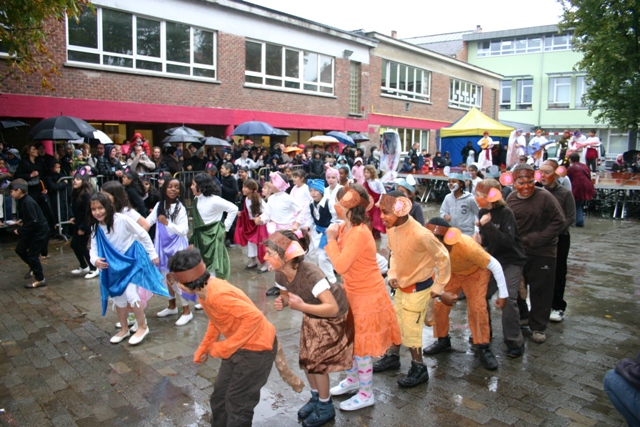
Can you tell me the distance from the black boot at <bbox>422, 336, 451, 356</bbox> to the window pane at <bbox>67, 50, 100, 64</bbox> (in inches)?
527

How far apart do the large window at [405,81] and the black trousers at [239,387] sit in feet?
81.7

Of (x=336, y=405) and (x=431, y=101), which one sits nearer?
(x=336, y=405)

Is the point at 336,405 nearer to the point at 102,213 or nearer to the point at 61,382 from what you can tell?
the point at 61,382

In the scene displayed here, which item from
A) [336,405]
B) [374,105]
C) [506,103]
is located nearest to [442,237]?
[336,405]

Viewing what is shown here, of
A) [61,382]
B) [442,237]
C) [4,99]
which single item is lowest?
[61,382]

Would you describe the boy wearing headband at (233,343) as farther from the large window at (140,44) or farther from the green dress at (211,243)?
the large window at (140,44)

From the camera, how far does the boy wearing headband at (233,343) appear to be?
3244 millimetres

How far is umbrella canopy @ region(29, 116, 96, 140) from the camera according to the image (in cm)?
1043

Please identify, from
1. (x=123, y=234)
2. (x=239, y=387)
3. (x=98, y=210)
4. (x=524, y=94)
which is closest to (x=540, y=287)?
(x=239, y=387)

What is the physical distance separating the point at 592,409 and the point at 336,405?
6.77 ft

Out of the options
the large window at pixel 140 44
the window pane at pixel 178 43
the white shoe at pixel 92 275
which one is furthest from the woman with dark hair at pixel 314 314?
the window pane at pixel 178 43

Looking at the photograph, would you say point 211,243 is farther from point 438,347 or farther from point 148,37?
point 148,37

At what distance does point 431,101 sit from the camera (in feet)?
101

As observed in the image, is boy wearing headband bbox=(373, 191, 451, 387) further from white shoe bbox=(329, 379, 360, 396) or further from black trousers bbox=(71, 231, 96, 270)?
black trousers bbox=(71, 231, 96, 270)
